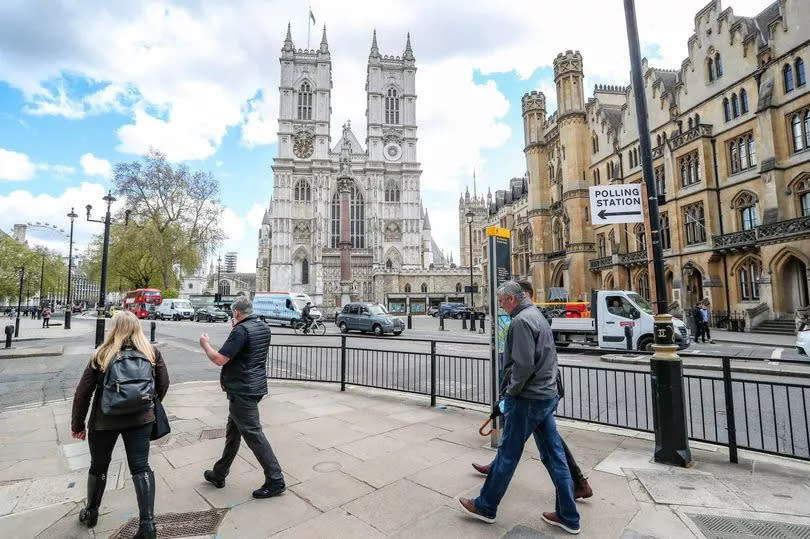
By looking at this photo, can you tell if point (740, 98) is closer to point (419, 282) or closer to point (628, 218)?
point (628, 218)

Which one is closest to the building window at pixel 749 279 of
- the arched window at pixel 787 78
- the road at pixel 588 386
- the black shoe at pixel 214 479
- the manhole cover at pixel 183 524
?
the arched window at pixel 787 78

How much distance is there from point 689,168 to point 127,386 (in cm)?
3029

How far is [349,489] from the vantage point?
3707 millimetres

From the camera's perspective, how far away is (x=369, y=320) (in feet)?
73.7

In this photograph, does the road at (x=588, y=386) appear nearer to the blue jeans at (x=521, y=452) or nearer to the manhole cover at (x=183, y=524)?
the blue jeans at (x=521, y=452)

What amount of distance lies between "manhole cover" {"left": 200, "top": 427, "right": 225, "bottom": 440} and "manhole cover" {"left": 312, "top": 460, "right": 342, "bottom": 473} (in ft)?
5.73

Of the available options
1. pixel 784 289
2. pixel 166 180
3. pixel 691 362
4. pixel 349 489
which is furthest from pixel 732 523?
pixel 166 180

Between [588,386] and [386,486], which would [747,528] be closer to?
[588,386]

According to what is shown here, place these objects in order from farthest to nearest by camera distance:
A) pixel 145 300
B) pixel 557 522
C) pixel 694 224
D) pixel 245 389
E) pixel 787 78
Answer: pixel 145 300
pixel 694 224
pixel 787 78
pixel 245 389
pixel 557 522

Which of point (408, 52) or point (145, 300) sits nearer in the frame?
point (145, 300)

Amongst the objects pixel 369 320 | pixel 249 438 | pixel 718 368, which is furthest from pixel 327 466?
pixel 369 320

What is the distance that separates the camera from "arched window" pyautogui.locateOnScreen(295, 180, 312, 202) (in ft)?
216

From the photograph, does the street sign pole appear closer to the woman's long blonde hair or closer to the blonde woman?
the blonde woman

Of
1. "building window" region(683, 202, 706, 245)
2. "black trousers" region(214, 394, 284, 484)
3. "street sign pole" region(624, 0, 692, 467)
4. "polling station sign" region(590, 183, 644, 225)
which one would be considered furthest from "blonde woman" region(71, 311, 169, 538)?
"building window" region(683, 202, 706, 245)
